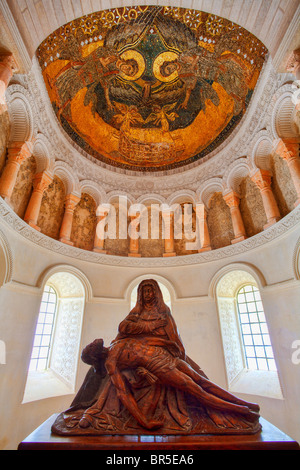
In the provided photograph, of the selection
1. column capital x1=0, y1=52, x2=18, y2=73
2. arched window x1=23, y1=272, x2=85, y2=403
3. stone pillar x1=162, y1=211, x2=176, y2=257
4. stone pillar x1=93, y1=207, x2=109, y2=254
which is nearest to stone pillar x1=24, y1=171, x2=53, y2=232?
arched window x1=23, y1=272, x2=85, y2=403

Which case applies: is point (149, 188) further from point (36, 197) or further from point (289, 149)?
point (289, 149)

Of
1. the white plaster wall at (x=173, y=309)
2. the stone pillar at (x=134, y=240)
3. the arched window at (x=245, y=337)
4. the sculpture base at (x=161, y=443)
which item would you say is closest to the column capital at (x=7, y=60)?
the white plaster wall at (x=173, y=309)

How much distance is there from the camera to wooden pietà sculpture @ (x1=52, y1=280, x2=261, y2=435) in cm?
244

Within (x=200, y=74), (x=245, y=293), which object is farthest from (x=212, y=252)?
(x=200, y=74)

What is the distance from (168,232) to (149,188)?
2.56m

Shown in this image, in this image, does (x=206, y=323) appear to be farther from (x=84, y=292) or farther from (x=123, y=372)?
(x=123, y=372)

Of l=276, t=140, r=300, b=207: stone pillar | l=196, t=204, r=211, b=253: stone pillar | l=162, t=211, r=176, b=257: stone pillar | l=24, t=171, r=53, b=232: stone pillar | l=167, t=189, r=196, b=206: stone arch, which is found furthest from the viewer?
l=167, t=189, r=196, b=206: stone arch

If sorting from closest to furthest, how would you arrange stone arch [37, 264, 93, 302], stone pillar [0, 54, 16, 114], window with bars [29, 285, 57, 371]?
stone pillar [0, 54, 16, 114], window with bars [29, 285, 57, 371], stone arch [37, 264, 93, 302]

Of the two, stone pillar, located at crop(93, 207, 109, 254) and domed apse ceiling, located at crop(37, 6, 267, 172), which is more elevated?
domed apse ceiling, located at crop(37, 6, 267, 172)

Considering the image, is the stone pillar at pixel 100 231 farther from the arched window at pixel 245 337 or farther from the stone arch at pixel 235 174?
the stone arch at pixel 235 174

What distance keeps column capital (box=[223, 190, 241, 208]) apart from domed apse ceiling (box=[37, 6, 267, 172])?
274 centimetres

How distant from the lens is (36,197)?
8391mm

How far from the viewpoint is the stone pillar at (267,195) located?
317 inches

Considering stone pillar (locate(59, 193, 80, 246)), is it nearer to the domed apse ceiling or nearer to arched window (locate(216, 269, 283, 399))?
the domed apse ceiling
